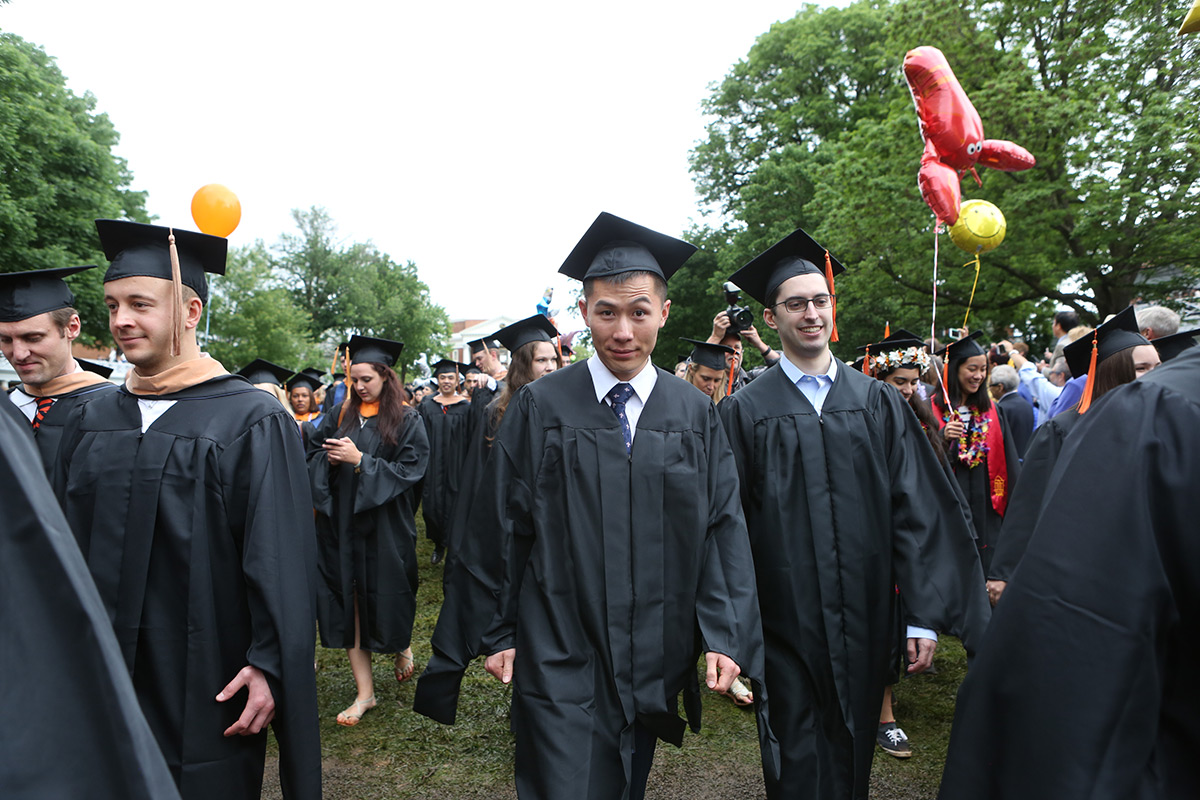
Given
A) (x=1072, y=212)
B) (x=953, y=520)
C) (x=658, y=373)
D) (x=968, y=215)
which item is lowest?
(x=953, y=520)

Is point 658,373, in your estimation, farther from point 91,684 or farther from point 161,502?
point 91,684

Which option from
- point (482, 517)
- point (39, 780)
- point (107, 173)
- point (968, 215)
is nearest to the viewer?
point (39, 780)

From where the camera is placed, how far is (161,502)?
7.91ft

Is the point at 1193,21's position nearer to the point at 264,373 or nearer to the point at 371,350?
the point at 371,350

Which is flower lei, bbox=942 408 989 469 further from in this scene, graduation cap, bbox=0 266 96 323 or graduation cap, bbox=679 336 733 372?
graduation cap, bbox=0 266 96 323

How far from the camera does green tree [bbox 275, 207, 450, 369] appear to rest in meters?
50.8

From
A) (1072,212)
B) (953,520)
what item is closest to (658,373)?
(953,520)

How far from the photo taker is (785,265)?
337 centimetres

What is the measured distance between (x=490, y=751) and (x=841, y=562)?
2.33 m

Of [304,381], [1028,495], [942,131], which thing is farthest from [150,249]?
[304,381]

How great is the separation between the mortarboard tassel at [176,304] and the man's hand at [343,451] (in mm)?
2114

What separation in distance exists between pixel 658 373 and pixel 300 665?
1483 mm

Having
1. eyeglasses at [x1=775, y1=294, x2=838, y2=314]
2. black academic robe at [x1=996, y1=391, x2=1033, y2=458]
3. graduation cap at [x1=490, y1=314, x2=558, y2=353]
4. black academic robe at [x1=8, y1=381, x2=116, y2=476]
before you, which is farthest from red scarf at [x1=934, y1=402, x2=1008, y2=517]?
black academic robe at [x1=8, y1=381, x2=116, y2=476]

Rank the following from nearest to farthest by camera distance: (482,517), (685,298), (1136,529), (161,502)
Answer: (1136,529), (161,502), (482,517), (685,298)
